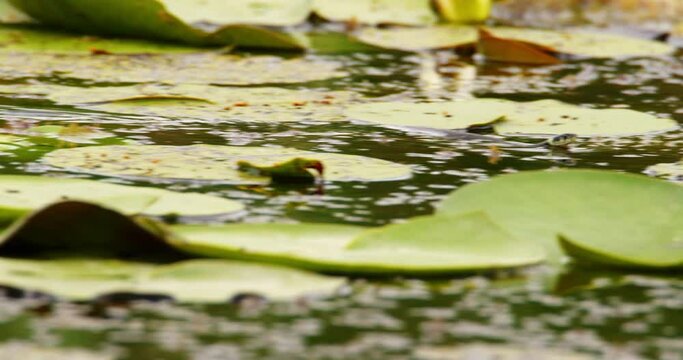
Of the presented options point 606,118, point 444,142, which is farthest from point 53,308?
point 606,118

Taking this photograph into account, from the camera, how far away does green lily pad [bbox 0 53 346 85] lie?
10.1ft

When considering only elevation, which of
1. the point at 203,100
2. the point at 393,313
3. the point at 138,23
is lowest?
the point at 393,313

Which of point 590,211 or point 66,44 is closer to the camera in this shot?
point 590,211

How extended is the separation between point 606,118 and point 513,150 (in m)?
0.39

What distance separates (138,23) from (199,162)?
1535 mm

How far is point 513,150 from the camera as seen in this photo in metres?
2.42

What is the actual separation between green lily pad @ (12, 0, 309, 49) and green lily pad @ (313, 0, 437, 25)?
73 centimetres

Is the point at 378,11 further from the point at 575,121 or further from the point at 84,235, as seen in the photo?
the point at 84,235

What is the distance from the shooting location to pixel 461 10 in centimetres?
442

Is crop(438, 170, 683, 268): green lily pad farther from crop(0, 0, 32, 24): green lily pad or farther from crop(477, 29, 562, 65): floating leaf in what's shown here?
crop(0, 0, 32, 24): green lily pad

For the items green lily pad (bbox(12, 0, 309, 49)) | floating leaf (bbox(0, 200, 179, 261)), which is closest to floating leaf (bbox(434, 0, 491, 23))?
green lily pad (bbox(12, 0, 309, 49))

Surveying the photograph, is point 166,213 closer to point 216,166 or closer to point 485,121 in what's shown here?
point 216,166

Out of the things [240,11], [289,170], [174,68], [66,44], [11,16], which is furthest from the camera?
[240,11]

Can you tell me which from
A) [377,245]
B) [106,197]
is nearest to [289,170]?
[106,197]
